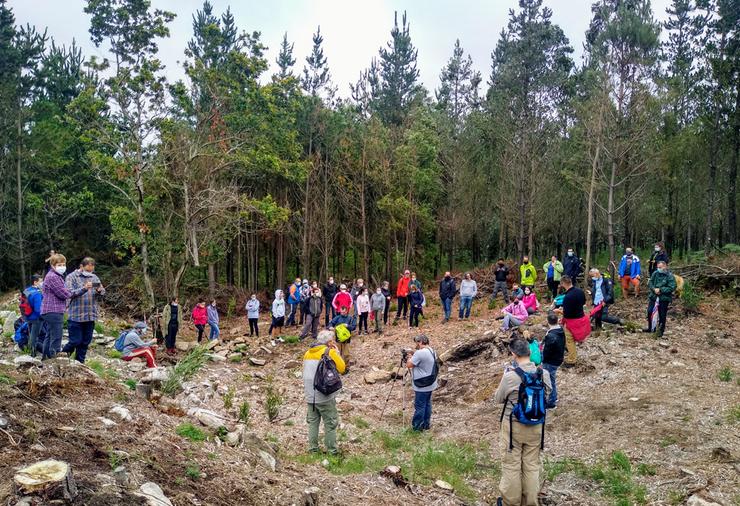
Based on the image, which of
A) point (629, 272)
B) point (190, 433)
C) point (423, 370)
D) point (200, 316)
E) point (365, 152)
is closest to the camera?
point (190, 433)

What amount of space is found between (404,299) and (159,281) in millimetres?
13726

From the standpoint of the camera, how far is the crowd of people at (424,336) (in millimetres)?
6168

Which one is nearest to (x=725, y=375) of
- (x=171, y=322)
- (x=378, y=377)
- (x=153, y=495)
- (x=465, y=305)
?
(x=378, y=377)

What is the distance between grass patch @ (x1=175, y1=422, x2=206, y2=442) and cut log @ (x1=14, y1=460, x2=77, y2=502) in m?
2.12

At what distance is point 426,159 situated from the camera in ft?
92.8

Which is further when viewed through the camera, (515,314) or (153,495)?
(515,314)

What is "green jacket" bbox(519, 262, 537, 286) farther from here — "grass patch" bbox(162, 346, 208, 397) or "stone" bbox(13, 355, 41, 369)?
"stone" bbox(13, 355, 41, 369)

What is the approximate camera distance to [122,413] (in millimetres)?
6371

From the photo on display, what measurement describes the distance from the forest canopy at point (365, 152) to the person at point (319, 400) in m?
10.9

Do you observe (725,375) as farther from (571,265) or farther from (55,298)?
(55,298)

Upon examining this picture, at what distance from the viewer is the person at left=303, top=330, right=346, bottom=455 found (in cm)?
758

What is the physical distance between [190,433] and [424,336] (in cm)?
428

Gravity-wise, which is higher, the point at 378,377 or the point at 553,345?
the point at 553,345

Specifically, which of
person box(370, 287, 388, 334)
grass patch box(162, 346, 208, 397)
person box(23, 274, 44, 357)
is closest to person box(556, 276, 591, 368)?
grass patch box(162, 346, 208, 397)
